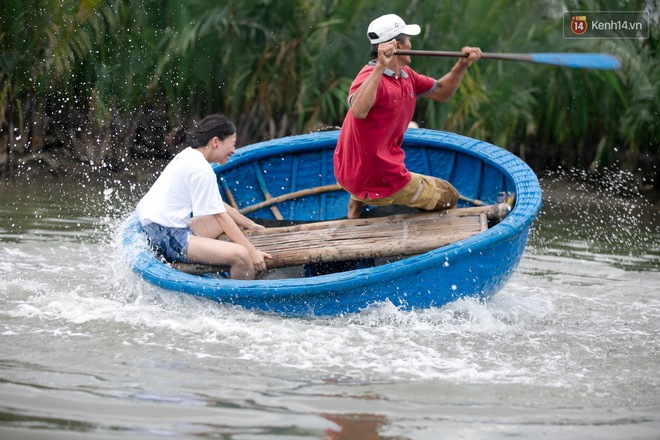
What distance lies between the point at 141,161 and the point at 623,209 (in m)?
4.75

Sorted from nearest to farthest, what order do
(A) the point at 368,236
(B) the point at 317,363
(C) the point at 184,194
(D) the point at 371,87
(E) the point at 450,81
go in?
1. (B) the point at 317,363
2. (D) the point at 371,87
3. (C) the point at 184,194
4. (A) the point at 368,236
5. (E) the point at 450,81

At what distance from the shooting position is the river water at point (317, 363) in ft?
11.8

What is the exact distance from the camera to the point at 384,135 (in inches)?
214

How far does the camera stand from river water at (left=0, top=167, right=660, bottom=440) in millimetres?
3607

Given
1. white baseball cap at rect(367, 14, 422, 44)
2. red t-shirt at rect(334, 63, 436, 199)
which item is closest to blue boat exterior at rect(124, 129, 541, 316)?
red t-shirt at rect(334, 63, 436, 199)

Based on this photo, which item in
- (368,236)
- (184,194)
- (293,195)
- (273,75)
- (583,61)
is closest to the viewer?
(184,194)

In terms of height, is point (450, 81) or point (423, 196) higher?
point (450, 81)

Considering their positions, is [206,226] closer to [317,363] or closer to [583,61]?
[317,363]

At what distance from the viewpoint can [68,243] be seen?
7.00 metres

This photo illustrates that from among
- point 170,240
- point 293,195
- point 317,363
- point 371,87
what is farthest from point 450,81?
point 317,363

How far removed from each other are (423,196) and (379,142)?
44 cm

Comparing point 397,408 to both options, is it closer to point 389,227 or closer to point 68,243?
point 389,227

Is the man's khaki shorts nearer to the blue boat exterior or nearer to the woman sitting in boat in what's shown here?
the blue boat exterior

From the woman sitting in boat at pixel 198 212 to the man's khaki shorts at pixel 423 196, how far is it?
0.83 metres
